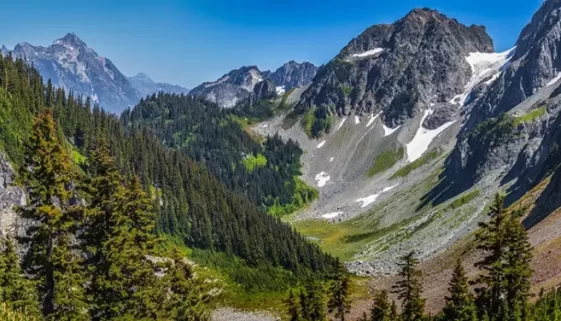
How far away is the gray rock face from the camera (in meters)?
64.4

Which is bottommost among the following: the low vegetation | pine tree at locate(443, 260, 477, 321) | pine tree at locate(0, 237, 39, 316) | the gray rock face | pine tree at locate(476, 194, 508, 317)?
pine tree at locate(443, 260, 477, 321)

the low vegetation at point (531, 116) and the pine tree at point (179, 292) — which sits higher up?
the low vegetation at point (531, 116)

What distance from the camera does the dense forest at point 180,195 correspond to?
4523 inches

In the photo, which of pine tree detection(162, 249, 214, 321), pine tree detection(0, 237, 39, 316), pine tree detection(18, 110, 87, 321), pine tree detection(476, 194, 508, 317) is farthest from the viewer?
pine tree detection(162, 249, 214, 321)

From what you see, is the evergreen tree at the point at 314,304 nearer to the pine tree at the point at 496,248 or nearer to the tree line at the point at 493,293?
the tree line at the point at 493,293

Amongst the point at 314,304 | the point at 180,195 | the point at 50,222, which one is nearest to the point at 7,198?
the point at 314,304

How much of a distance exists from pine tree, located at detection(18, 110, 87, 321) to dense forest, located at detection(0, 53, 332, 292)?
84178mm

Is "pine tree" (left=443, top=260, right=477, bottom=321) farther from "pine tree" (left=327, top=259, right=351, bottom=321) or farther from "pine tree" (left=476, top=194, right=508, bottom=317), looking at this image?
"pine tree" (left=327, top=259, right=351, bottom=321)

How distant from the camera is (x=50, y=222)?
2522 cm

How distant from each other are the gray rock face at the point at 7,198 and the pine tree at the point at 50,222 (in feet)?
140

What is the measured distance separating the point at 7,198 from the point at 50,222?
4885 centimetres

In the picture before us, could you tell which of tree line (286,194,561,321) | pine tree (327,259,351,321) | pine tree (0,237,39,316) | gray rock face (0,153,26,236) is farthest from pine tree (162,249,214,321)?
gray rock face (0,153,26,236)

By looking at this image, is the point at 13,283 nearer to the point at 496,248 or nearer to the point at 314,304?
the point at 314,304

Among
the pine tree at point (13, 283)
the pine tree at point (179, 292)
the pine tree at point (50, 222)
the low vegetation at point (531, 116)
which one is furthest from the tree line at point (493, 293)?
the low vegetation at point (531, 116)
